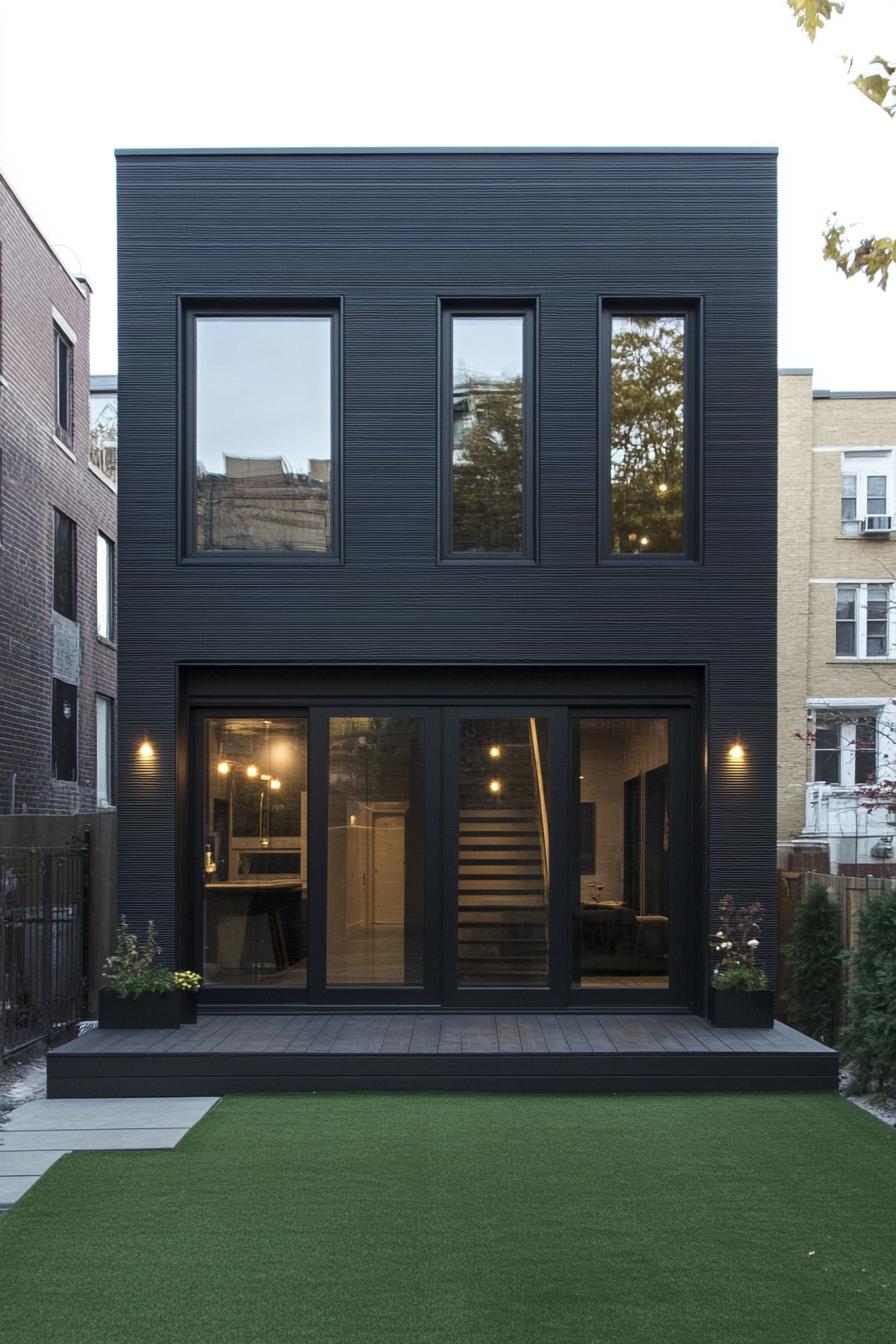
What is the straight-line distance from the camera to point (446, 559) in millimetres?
8852

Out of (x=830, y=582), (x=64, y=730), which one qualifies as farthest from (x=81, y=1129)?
(x=830, y=582)

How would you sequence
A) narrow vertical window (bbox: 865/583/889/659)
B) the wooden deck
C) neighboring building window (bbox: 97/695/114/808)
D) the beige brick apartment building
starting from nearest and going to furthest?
the wooden deck
neighboring building window (bbox: 97/695/114/808)
the beige brick apartment building
narrow vertical window (bbox: 865/583/889/659)

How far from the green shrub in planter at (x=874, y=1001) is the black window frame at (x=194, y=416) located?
4.22m

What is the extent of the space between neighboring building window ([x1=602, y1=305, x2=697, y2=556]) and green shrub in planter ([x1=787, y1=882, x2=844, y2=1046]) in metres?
2.63

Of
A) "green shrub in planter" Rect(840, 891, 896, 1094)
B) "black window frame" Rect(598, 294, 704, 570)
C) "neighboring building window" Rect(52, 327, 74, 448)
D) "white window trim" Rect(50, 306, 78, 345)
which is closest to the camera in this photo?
"green shrub in planter" Rect(840, 891, 896, 1094)

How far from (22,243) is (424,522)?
7.99 metres

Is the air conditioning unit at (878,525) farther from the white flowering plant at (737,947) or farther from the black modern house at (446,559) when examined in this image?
the white flowering plant at (737,947)

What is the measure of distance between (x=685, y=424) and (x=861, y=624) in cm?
2074

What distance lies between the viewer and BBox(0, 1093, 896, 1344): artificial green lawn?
4.20 meters

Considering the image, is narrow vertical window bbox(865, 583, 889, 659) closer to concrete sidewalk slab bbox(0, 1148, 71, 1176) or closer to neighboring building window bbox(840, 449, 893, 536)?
neighboring building window bbox(840, 449, 893, 536)

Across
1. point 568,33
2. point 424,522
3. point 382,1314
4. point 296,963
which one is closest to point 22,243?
point 568,33

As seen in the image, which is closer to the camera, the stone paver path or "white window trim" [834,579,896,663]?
the stone paver path

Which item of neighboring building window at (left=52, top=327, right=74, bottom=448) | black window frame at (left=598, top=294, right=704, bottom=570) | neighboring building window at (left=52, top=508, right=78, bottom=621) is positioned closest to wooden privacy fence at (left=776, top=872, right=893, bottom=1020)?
black window frame at (left=598, top=294, right=704, bottom=570)

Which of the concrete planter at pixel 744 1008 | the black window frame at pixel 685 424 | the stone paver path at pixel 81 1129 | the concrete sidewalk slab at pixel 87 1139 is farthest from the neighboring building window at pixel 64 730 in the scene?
the concrete planter at pixel 744 1008
